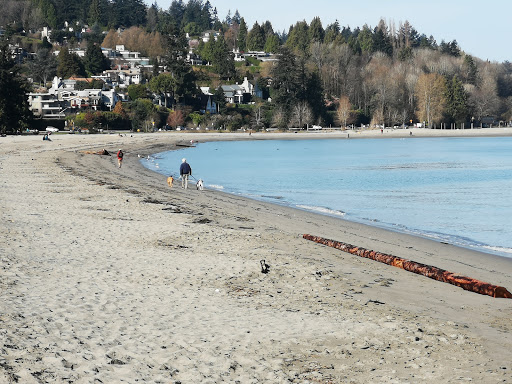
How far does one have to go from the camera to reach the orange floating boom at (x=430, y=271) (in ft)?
32.2

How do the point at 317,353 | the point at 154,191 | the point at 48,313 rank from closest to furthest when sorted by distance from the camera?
the point at 317,353 → the point at 48,313 → the point at 154,191

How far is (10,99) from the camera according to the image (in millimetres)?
72438

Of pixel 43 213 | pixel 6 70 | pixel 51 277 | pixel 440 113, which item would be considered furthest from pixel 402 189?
pixel 440 113

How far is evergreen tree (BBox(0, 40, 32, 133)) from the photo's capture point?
Answer: 71250mm

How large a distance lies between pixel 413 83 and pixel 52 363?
427 feet

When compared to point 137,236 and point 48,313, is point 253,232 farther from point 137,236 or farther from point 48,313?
point 48,313

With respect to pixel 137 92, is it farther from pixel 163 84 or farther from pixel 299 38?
pixel 299 38

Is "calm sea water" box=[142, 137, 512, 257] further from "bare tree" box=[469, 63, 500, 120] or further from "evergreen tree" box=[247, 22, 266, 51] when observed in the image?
"evergreen tree" box=[247, 22, 266, 51]

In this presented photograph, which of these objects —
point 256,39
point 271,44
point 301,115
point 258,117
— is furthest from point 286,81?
point 256,39

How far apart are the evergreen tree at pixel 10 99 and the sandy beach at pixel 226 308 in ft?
199

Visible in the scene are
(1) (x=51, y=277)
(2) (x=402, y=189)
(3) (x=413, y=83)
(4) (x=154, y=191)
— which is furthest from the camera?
(3) (x=413, y=83)

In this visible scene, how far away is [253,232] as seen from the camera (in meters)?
15.3

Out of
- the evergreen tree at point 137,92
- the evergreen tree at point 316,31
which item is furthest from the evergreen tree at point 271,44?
the evergreen tree at point 137,92

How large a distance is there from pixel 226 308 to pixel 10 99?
235 ft
